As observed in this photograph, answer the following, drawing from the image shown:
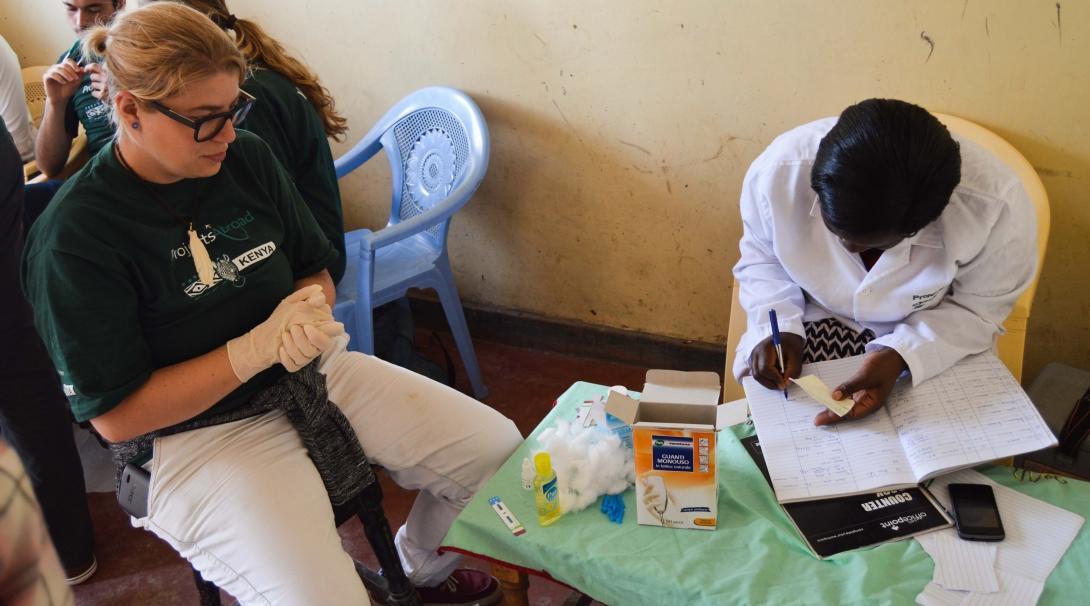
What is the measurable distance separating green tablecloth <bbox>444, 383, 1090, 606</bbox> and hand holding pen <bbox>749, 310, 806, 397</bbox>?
0.20 m

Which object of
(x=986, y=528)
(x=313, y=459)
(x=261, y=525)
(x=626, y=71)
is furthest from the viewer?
(x=626, y=71)

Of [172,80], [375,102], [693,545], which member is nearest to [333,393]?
[172,80]

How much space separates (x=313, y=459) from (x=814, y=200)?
3.64ft

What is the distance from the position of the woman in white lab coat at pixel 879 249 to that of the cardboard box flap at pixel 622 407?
0.35 metres

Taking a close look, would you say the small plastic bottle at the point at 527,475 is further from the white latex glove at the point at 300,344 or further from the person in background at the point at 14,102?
the person in background at the point at 14,102

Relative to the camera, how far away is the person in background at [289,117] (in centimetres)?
197

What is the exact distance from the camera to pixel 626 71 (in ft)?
7.85

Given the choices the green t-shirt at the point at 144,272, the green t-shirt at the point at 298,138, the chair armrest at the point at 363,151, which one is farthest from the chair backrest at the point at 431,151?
the green t-shirt at the point at 144,272

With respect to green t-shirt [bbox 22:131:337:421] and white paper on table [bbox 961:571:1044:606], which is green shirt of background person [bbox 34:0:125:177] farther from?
white paper on table [bbox 961:571:1044:606]

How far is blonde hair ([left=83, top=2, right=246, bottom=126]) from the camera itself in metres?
1.36

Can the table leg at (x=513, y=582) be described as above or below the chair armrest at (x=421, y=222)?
below

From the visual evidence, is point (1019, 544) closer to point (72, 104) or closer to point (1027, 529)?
point (1027, 529)

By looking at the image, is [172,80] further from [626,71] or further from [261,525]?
[626,71]

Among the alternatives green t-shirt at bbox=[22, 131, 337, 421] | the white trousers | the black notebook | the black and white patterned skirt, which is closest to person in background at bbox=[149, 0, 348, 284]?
green t-shirt at bbox=[22, 131, 337, 421]
